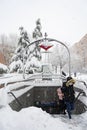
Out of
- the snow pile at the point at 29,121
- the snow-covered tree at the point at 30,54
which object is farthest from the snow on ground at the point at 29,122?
the snow-covered tree at the point at 30,54

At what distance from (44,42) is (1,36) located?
58.9 meters

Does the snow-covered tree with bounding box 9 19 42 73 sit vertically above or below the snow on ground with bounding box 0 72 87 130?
above

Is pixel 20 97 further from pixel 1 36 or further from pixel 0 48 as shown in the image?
pixel 1 36

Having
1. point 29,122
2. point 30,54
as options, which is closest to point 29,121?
point 29,122

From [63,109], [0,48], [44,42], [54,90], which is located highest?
[0,48]

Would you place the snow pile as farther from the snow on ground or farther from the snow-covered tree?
the snow-covered tree

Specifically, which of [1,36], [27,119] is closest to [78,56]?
[1,36]

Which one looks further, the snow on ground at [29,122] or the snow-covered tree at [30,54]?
the snow-covered tree at [30,54]

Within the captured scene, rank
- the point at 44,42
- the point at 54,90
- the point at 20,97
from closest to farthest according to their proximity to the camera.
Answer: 1. the point at 20,97
2. the point at 54,90
3. the point at 44,42

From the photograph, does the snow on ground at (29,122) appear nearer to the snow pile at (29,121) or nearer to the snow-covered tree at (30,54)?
the snow pile at (29,121)

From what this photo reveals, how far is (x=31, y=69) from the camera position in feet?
119

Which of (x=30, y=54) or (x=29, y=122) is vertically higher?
(x=30, y=54)

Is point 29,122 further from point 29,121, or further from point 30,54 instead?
point 30,54

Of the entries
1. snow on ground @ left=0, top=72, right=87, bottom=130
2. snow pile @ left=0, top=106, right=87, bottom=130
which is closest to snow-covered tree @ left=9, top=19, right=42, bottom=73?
snow on ground @ left=0, top=72, right=87, bottom=130
